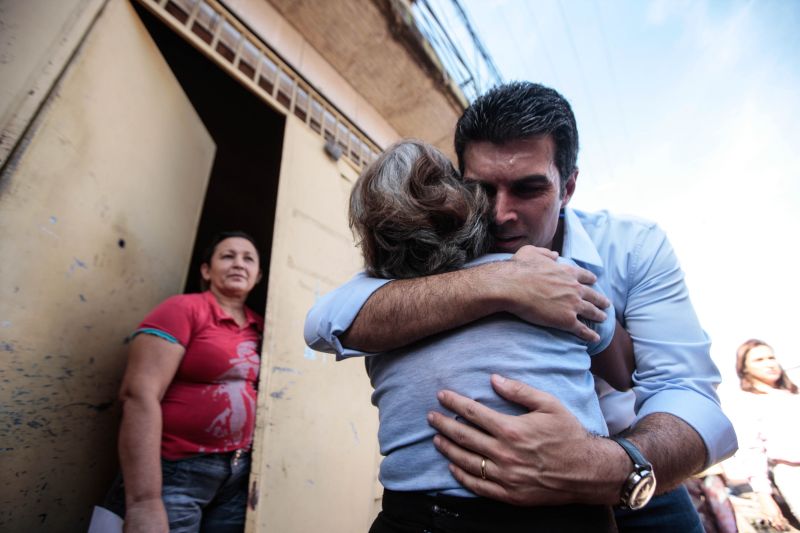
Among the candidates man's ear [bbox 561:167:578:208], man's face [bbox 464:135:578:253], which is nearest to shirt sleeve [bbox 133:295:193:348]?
man's face [bbox 464:135:578:253]

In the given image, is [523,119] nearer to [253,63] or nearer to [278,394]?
[278,394]

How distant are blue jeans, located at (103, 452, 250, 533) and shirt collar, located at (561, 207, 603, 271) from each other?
68.2 inches

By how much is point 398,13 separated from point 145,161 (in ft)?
8.96

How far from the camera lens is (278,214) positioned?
219cm

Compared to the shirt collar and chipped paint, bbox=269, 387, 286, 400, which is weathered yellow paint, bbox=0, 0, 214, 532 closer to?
chipped paint, bbox=269, 387, 286, 400

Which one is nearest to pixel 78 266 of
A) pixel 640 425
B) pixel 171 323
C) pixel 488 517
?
pixel 171 323

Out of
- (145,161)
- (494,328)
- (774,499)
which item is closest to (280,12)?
(145,161)

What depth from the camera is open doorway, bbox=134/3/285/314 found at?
97.0 inches

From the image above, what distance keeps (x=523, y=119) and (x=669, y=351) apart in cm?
91

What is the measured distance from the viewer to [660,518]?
1148 millimetres

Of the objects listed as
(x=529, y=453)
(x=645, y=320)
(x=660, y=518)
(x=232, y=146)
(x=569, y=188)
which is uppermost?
(x=232, y=146)

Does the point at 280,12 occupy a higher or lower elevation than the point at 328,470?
higher

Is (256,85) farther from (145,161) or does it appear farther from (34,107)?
(34,107)

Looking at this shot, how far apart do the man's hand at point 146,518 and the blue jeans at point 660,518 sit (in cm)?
161
